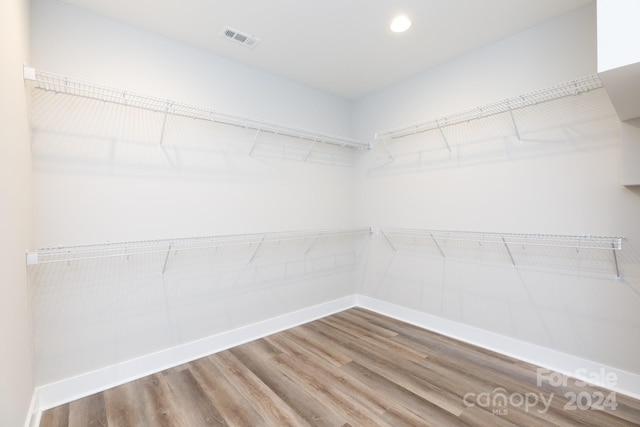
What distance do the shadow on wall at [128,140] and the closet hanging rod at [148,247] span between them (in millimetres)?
509

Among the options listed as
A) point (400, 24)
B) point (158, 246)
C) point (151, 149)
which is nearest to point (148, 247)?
point (158, 246)

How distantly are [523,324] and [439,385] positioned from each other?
2.90 feet

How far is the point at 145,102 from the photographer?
6.85ft

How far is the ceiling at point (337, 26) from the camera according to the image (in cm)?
192

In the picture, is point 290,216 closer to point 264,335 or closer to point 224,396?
point 264,335

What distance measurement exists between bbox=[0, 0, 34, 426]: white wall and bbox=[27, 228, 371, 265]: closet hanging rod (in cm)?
16

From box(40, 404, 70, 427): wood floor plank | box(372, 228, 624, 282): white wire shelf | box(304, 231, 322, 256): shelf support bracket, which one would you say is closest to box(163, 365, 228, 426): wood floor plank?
box(40, 404, 70, 427): wood floor plank

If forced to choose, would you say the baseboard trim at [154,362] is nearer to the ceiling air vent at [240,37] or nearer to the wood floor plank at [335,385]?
the wood floor plank at [335,385]

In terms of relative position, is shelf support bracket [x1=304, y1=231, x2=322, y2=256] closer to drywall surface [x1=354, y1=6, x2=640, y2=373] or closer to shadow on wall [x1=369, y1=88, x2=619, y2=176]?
drywall surface [x1=354, y1=6, x2=640, y2=373]

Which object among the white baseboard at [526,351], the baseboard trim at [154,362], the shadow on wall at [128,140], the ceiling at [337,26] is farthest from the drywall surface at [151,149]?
the white baseboard at [526,351]

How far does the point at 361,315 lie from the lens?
10.4 ft

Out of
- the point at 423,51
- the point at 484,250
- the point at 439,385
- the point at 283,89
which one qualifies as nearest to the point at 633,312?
the point at 484,250

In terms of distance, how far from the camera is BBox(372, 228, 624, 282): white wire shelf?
1862mm

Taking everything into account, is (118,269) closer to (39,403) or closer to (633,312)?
(39,403)
